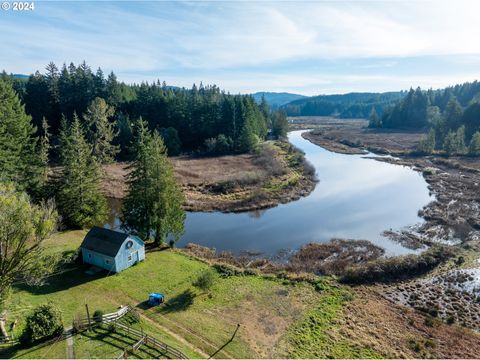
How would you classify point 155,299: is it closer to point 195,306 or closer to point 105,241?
point 195,306

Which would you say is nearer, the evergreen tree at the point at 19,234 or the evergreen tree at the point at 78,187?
the evergreen tree at the point at 19,234

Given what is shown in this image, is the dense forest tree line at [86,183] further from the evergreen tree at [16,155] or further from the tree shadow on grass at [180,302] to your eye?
the tree shadow on grass at [180,302]

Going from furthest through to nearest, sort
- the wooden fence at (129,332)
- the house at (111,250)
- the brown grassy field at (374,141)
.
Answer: the brown grassy field at (374,141), the house at (111,250), the wooden fence at (129,332)

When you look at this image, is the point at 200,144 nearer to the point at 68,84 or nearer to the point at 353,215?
the point at 68,84

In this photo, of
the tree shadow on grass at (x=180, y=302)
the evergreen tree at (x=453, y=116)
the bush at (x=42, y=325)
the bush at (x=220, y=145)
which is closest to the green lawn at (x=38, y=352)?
the bush at (x=42, y=325)

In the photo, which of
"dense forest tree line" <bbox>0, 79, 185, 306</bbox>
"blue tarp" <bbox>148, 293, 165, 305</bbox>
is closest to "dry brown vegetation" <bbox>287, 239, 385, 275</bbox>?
"dense forest tree line" <bbox>0, 79, 185, 306</bbox>

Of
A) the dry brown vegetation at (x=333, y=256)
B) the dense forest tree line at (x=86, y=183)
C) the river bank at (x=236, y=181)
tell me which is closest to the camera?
the dense forest tree line at (x=86, y=183)

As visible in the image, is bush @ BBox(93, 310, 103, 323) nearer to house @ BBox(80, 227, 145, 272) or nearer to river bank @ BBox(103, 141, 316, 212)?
house @ BBox(80, 227, 145, 272)

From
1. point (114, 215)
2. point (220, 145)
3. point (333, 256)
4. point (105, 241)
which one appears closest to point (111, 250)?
point (105, 241)
